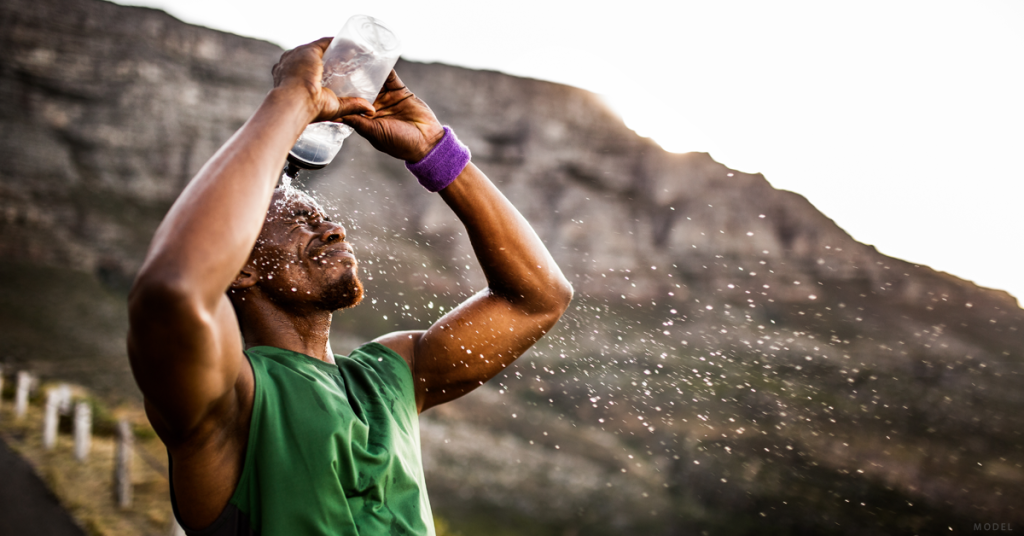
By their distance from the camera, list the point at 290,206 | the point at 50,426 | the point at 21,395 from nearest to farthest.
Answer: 1. the point at 290,206
2. the point at 50,426
3. the point at 21,395

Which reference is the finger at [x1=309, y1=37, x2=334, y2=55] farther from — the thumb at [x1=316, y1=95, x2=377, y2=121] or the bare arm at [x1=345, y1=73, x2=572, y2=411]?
the bare arm at [x1=345, y1=73, x2=572, y2=411]

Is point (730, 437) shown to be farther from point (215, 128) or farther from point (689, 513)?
point (215, 128)

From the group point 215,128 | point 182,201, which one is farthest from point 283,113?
point 215,128

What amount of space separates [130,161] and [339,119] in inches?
1215

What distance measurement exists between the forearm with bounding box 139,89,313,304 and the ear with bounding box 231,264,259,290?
74cm

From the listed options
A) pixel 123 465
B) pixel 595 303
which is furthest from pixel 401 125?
pixel 595 303

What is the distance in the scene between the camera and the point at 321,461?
1488 mm

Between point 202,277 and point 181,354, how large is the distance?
0.14 meters

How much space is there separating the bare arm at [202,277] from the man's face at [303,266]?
594 mm

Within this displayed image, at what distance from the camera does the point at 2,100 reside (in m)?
26.5

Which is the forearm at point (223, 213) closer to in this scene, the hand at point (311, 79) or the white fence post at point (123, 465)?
the hand at point (311, 79)

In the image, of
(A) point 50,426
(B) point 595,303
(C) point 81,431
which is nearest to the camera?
(C) point 81,431

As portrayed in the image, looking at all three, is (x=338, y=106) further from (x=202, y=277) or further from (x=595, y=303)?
(x=595, y=303)

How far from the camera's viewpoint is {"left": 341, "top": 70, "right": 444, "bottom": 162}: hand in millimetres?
1809
